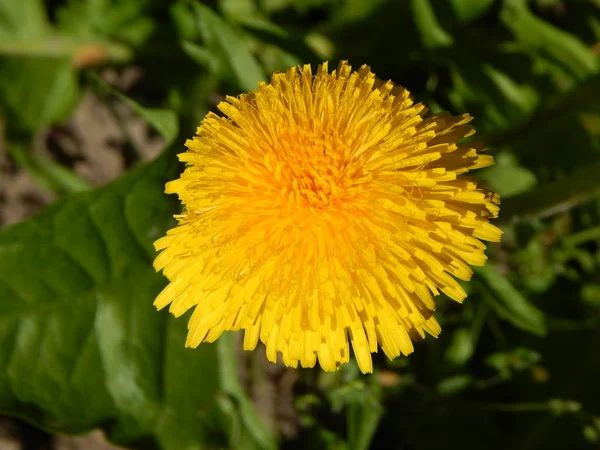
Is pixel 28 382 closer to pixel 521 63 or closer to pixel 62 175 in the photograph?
pixel 62 175

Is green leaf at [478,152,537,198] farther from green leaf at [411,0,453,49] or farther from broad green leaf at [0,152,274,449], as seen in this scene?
broad green leaf at [0,152,274,449]

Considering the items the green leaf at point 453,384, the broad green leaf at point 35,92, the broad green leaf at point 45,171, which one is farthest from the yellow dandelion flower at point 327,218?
the broad green leaf at point 35,92

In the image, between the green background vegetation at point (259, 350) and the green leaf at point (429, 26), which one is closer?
the green background vegetation at point (259, 350)

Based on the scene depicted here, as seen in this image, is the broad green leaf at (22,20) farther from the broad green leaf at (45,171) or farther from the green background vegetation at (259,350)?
the broad green leaf at (45,171)

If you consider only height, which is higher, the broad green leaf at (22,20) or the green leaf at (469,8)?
the broad green leaf at (22,20)

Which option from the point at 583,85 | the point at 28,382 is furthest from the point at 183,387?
the point at 583,85

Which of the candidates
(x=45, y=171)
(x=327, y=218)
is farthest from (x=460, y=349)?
(x=45, y=171)

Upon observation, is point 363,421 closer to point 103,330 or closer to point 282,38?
point 103,330
